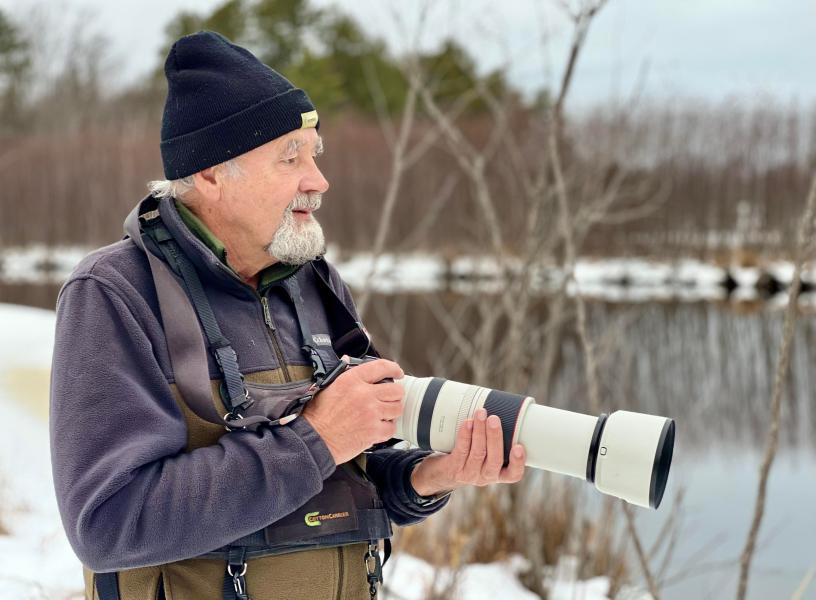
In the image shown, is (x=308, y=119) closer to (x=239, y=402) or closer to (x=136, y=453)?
(x=239, y=402)

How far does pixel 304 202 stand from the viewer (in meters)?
1.59

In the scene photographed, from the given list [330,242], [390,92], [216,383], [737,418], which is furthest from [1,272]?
[216,383]

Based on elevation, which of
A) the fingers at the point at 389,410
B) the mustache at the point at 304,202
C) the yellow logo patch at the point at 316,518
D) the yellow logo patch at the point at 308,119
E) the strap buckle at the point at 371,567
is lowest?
the strap buckle at the point at 371,567

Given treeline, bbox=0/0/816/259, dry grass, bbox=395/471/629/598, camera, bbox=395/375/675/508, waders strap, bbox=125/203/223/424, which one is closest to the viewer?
waders strap, bbox=125/203/223/424

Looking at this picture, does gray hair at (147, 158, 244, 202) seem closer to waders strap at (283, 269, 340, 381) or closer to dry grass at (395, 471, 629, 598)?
waders strap at (283, 269, 340, 381)

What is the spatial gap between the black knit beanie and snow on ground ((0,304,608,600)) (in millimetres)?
1668

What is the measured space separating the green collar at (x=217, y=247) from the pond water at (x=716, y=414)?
1.94m

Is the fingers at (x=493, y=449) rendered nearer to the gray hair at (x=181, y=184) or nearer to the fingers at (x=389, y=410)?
the fingers at (x=389, y=410)

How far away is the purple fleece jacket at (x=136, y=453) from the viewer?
1273 mm

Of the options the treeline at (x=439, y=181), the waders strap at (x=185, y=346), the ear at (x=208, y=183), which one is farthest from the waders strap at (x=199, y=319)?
the treeline at (x=439, y=181)

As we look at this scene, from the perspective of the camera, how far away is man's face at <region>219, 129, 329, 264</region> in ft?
5.07

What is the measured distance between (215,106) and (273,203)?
0.57 feet

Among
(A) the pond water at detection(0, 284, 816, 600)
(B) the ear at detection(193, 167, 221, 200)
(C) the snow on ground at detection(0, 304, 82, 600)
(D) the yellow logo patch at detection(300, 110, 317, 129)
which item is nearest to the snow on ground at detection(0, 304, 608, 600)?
(C) the snow on ground at detection(0, 304, 82, 600)

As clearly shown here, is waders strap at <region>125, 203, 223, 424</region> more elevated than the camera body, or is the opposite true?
waders strap at <region>125, 203, 223, 424</region>
